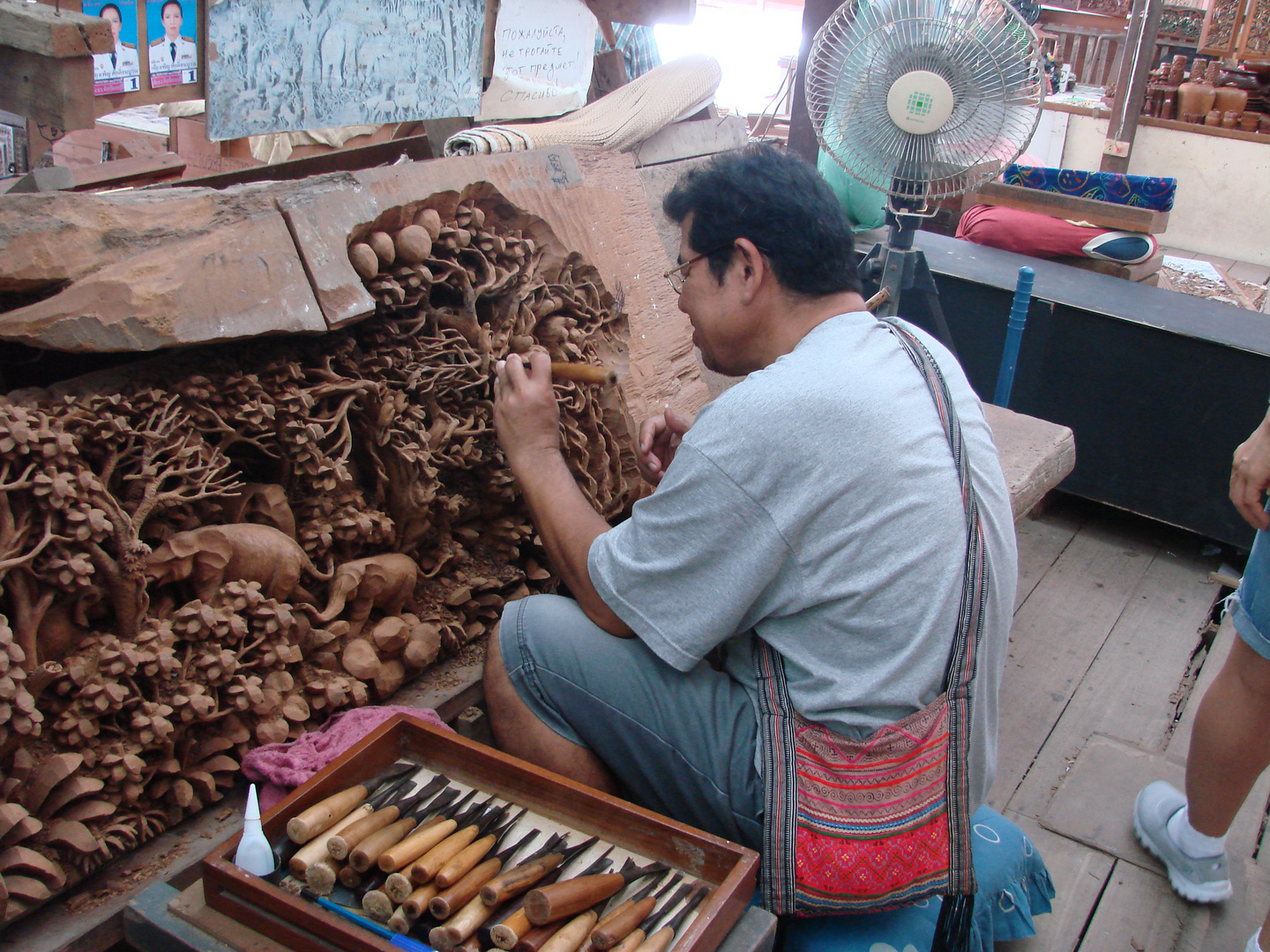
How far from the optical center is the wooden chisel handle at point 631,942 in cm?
128

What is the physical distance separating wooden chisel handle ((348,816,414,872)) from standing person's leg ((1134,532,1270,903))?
160cm

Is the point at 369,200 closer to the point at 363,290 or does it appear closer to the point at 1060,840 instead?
the point at 363,290

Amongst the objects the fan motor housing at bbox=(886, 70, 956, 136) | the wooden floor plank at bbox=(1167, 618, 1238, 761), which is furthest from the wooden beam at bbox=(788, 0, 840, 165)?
the wooden floor plank at bbox=(1167, 618, 1238, 761)

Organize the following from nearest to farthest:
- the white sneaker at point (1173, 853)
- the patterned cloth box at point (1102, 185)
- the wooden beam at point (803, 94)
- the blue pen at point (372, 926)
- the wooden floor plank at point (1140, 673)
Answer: the blue pen at point (372, 926) < the white sneaker at point (1173, 853) < the wooden floor plank at point (1140, 673) < the wooden beam at point (803, 94) < the patterned cloth box at point (1102, 185)

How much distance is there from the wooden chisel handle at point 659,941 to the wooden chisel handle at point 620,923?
3cm

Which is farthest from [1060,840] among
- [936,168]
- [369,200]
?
[369,200]

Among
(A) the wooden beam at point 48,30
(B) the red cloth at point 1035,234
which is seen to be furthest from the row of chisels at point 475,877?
(B) the red cloth at point 1035,234

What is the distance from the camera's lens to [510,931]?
4.12 ft

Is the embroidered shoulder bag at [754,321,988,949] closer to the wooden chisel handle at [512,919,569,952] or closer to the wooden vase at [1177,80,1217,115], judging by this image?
the wooden chisel handle at [512,919,569,952]

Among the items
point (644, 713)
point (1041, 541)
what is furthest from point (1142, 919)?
point (1041, 541)

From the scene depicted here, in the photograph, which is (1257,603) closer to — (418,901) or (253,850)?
(418,901)

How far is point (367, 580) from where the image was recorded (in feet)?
6.15

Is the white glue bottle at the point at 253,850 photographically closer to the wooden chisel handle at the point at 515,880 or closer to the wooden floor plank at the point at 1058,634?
the wooden chisel handle at the point at 515,880

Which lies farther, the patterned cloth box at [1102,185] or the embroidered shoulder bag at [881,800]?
the patterned cloth box at [1102,185]
